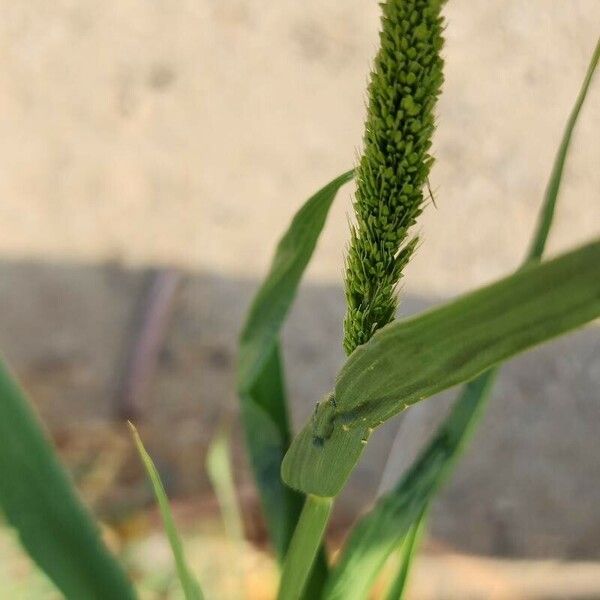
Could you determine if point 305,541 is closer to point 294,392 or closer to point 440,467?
point 440,467

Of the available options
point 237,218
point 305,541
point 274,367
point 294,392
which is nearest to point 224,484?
point 274,367

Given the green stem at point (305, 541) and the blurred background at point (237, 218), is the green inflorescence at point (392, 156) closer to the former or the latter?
the green stem at point (305, 541)

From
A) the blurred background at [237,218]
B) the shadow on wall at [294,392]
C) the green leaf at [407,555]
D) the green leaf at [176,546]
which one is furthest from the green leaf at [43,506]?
the shadow on wall at [294,392]

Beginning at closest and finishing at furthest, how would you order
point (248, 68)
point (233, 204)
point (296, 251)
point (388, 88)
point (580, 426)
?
point (388, 88)
point (296, 251)
point (580, 426)
point (233, 204)
point (248, 68)

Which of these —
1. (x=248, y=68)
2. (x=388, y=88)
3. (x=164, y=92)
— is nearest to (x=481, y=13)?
(x=248, y=68)

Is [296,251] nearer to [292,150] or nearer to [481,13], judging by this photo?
[292,150]
